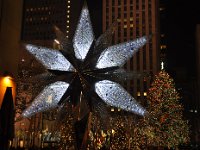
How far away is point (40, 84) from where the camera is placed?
987 centimetres

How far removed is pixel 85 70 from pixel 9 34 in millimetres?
5092

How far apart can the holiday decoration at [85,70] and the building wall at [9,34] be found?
341cm

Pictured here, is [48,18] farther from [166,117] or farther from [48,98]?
[48,98]

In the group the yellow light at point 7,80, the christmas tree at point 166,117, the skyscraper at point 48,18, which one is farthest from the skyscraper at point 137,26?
the yellow light at point 7,80

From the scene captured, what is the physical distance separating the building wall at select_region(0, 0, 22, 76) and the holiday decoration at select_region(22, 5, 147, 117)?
3.41 m

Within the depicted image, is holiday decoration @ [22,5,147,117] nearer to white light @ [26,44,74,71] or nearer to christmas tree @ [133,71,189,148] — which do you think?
white light @ [26,44,74,71]

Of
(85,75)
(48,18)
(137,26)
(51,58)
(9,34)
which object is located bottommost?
(85,75)

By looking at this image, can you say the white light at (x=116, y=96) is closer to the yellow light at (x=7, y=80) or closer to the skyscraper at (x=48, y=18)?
the yellow light at (x=7, y=80)

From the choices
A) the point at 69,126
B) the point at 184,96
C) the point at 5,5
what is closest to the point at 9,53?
the point at 5,5

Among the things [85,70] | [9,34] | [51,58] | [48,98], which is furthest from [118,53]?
[9,34]

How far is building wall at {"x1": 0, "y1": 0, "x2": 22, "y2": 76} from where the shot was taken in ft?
41.9

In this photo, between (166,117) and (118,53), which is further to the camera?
(166,117)

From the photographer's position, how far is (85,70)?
31.4ft

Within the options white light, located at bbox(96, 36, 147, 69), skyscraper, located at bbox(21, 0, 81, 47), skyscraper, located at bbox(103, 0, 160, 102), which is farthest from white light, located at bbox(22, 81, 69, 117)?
skyscraper, located at bbox(21, 0, 81, 47)
